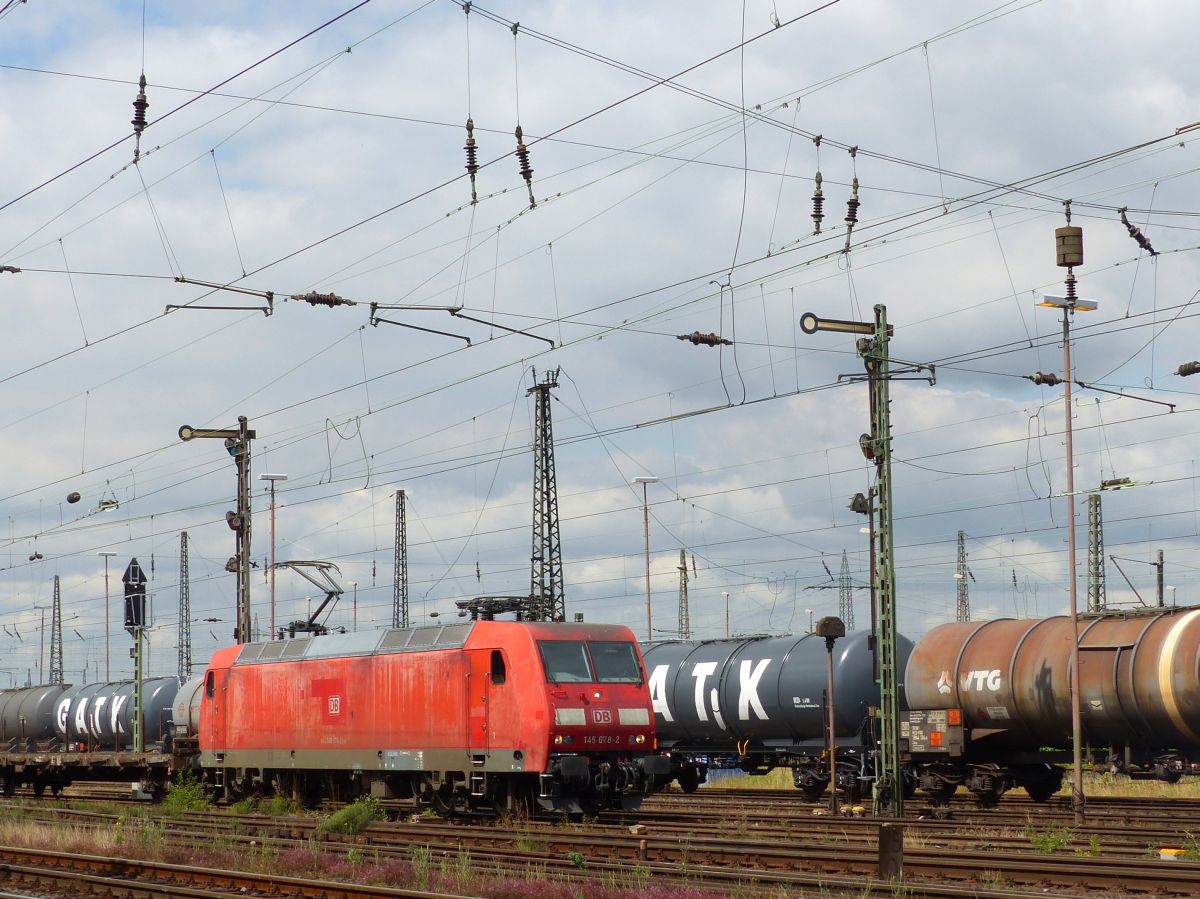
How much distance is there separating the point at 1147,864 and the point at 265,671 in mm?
19704

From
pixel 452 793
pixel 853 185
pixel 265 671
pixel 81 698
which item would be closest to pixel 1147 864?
pixel 853 185

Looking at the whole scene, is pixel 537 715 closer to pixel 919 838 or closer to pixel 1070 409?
pixel 919 838

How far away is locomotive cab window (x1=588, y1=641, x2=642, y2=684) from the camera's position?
25062 millimetres

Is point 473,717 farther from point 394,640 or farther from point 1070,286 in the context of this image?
point 1070,286

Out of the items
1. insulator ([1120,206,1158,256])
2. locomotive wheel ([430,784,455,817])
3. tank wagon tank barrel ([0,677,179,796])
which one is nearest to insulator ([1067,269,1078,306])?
insulator ([1120,206,1158,256])

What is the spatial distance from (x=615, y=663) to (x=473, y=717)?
8.85 ft

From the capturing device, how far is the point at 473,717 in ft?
81.2

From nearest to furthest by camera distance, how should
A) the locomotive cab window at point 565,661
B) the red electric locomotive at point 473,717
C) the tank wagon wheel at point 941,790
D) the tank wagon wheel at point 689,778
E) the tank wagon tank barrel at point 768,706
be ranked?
the red electric locomotive at point 473,717, the locomotive cab window at point 565,661, the tank wagon wheel at point 941,790, the tank wagon tank barrel at point 768,706, the tank wagon wheel at point 689,778

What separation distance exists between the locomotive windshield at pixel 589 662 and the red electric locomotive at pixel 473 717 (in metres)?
0.02

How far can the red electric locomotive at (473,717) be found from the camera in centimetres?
2395

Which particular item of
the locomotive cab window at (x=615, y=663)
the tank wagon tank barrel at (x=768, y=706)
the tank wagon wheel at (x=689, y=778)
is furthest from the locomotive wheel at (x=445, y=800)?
the tank wagon wheel at (x=689, y=778)

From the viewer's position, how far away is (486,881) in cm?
1634

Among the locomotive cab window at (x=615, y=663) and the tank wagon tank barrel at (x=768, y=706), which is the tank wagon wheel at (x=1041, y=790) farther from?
the locomotive cab window at (x=615, y=663)

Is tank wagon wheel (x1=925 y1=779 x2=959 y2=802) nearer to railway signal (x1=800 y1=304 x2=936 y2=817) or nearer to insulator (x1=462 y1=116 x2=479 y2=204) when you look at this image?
railway signal (x1=800 y1=304 x2=936 y2=817)
